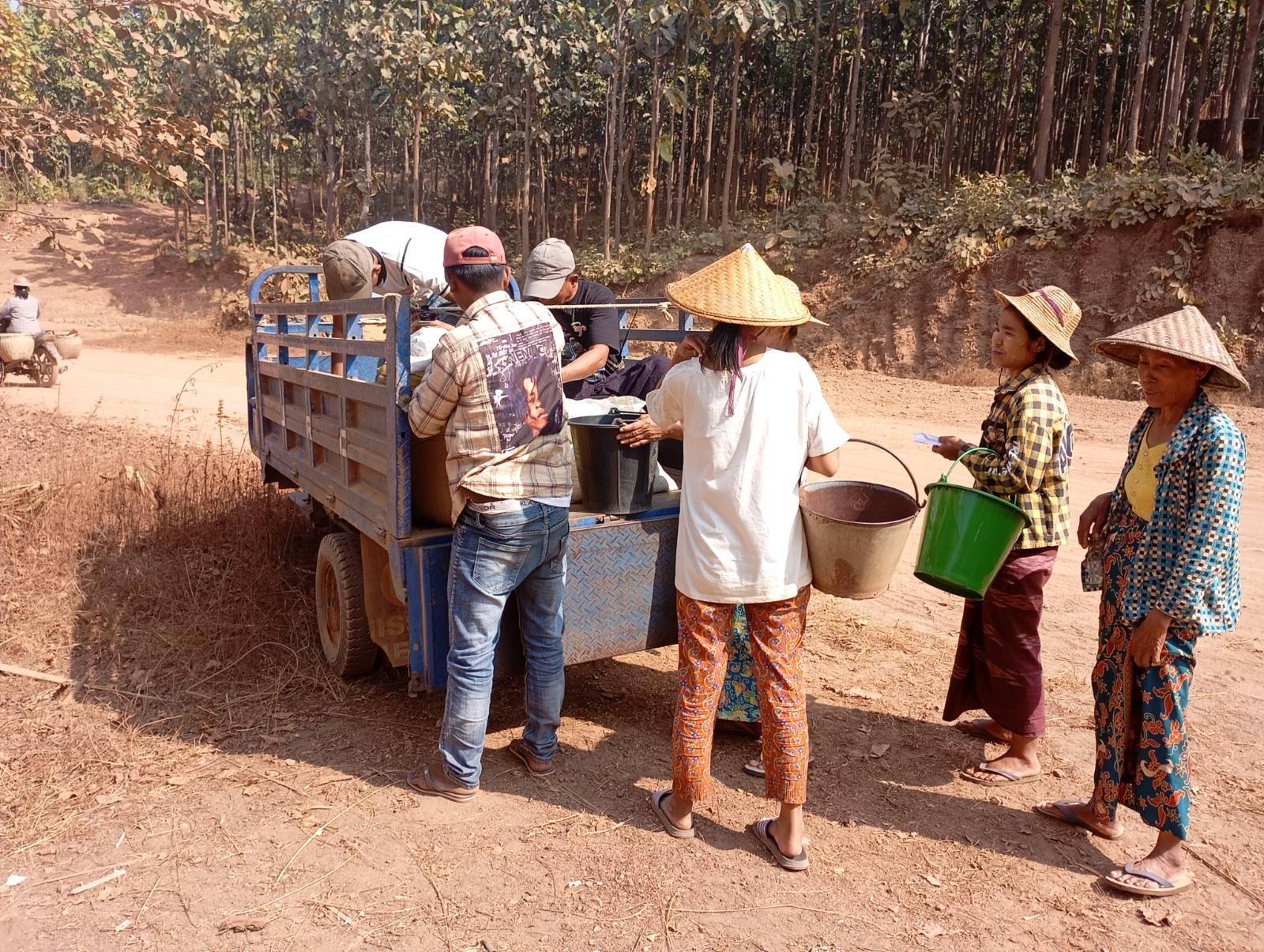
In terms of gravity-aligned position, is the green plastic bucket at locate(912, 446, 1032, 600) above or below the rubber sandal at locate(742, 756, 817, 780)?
above

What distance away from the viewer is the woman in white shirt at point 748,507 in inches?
111

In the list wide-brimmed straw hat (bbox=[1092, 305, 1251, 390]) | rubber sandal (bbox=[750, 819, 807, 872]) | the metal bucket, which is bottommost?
rubber sandal (bbox=[750, 819, 807, 872])

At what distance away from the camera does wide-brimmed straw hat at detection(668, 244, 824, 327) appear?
2.78 meters

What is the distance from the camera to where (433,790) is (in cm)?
332

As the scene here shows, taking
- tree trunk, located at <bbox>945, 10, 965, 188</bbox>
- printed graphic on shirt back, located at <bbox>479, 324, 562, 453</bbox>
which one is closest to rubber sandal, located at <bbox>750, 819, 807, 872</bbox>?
printed graphic on shirt back, located at <bbox>479, 324, 562, 453</bbox>

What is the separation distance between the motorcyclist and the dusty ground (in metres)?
10.6

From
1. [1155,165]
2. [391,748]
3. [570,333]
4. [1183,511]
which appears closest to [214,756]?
[391,748]

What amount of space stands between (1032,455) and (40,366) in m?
15.5

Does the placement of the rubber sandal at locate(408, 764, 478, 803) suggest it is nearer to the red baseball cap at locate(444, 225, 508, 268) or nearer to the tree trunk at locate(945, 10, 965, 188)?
the red baseball cap at locate(444, 225, 508, 268)

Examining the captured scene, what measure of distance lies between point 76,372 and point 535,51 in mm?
14955

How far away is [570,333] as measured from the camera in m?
4.81

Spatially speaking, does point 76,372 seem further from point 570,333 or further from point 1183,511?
point 1183,511

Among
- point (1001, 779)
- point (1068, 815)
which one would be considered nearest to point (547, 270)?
point (1001, 779)

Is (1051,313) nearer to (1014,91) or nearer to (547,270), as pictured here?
(547,270)
